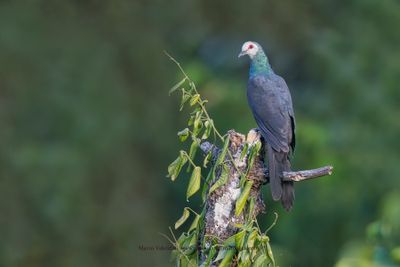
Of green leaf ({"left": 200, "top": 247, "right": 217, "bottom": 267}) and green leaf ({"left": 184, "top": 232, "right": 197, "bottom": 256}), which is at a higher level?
green leaf ({"left": 184, "top": 232, "right": 197, "bottom": 256})

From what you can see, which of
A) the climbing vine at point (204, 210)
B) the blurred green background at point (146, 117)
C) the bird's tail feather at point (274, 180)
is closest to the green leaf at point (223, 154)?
the climbing vine at point (204, 210)

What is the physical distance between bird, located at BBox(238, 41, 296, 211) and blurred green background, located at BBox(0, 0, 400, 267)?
171 inches

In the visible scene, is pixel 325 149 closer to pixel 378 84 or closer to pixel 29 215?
pixel 378 84

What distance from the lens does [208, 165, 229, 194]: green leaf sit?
5125 millimetres

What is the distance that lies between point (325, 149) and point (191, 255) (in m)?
7.02

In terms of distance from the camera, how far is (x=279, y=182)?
579 centimetres

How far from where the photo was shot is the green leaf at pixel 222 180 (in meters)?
5.12

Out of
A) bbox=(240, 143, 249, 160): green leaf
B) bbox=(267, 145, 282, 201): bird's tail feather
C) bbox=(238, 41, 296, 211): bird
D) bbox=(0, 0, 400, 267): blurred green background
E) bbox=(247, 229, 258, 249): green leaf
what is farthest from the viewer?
bbox=(0, 0, 400, 267): blurred green background

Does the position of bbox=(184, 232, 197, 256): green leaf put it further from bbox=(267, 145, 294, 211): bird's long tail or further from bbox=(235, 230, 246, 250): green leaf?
bbox=(267, 145, 294, 211): bird's long tail

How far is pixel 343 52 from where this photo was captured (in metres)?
13.2

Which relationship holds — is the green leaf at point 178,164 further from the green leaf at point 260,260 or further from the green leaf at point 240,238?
the green leaf at point 260,260

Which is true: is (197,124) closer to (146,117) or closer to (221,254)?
(221,254)

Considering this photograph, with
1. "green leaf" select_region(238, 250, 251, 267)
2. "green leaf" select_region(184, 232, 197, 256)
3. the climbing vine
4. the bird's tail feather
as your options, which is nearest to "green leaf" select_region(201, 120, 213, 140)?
the climbing vine

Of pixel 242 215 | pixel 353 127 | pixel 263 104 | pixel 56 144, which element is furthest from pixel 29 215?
pixel 242 215
